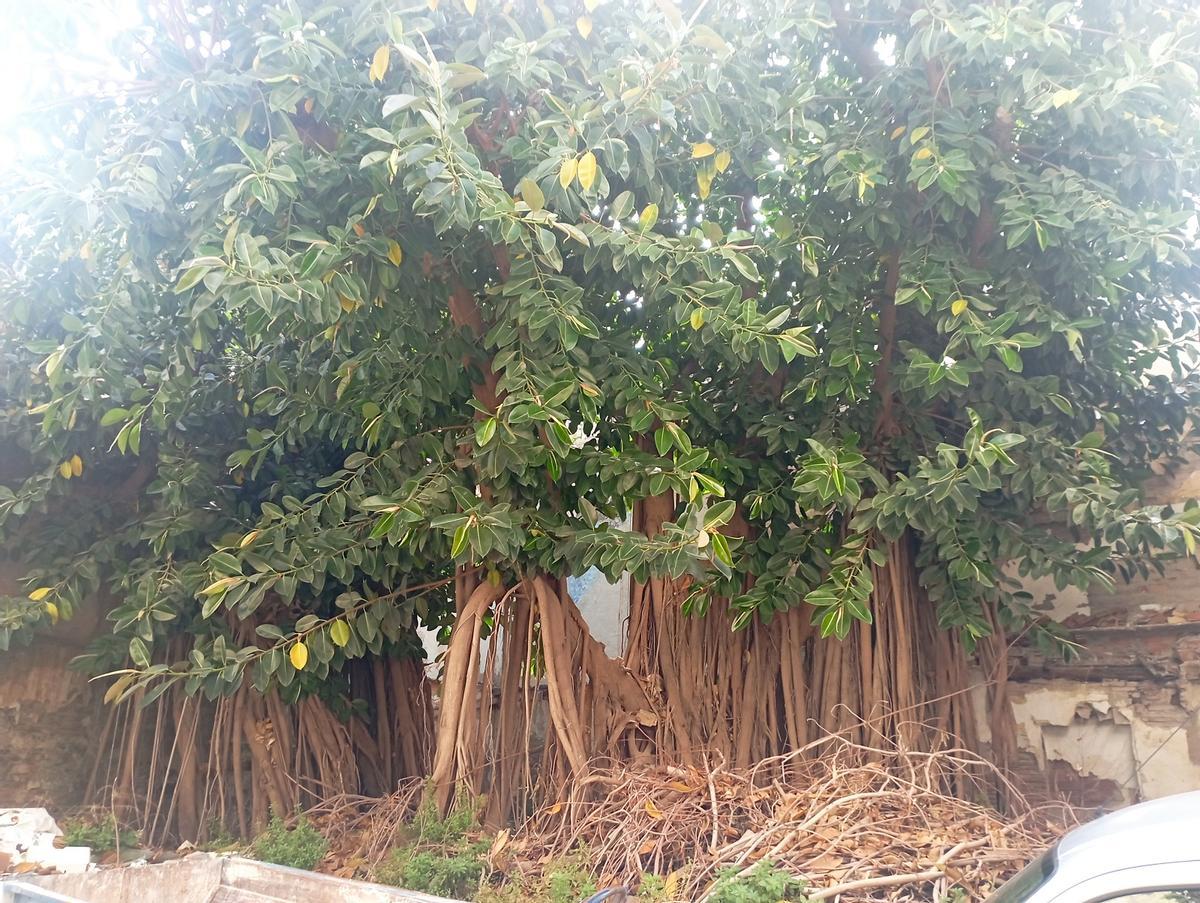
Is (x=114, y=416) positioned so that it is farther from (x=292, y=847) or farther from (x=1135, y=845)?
(x=1135, y=845)

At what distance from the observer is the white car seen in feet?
4.74

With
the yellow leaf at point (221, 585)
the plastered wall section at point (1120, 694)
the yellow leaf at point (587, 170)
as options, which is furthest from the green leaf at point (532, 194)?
the plastered wall section at point (1120, 694)

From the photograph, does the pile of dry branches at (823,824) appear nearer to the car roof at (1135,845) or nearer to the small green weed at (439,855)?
the small green weed at (439,855)

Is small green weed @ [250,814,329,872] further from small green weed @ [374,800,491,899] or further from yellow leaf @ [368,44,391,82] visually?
yellow leaf @ [368,44,391,82]

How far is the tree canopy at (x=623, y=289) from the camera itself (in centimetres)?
282

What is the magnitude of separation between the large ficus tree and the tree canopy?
0.8 inches

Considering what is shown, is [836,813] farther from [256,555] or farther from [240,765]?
[240,765]

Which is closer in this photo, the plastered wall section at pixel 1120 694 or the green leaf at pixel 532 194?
the green leaf at pixel 532 194

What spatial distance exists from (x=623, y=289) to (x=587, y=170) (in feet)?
4.10

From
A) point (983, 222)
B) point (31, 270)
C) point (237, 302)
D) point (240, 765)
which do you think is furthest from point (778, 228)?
point (240, 765)

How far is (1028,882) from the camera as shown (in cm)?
178

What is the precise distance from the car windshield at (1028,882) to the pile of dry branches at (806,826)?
2.98 ft

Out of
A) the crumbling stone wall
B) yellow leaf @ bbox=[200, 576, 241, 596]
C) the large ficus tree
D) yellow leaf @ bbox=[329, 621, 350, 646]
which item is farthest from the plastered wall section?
the crumbling stone wall

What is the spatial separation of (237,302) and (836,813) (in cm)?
268
